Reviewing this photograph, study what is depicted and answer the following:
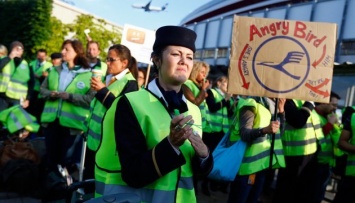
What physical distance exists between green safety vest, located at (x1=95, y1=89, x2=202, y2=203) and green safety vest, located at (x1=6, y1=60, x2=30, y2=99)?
569 centimetres

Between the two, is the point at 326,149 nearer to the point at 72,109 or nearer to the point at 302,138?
the point at 302,138

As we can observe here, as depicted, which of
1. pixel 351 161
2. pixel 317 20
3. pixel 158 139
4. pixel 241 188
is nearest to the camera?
pixel 158 139

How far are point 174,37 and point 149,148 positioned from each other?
56 centimetres

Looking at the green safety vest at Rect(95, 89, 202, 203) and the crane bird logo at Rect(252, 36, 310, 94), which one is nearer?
the green safety vest at Rect(95, 89, 202, 203)

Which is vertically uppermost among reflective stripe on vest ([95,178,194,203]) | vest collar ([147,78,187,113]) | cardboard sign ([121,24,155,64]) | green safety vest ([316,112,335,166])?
cardboard sign ([121,24,155,64])

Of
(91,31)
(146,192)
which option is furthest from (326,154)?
(91,31)

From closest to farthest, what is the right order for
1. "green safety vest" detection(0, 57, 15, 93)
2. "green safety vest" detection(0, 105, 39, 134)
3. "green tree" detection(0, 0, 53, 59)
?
"green safety vest" detection(0, 105, 39, 134) < "green safety vest" detection(0, 57, 15, 93) < "green tree" detection(0, 0, 53, 59)

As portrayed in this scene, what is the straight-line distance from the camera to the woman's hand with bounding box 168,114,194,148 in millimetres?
1710

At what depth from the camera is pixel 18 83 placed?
7.16 m

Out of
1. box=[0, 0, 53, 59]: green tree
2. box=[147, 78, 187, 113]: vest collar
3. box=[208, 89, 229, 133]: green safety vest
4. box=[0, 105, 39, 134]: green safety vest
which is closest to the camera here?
box=[147, 78, 187, 113]: vest collar

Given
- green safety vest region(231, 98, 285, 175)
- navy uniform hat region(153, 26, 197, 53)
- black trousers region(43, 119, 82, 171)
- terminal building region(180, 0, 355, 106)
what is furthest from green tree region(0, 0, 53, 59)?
navy uniform hat region(153, 26, 197, 53)

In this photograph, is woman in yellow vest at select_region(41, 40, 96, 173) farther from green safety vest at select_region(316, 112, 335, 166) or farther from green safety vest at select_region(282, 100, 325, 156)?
green safety vest at select_region(316, 112, 335, 166)

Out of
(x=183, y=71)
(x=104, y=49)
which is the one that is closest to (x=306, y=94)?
(x=183, y=71)

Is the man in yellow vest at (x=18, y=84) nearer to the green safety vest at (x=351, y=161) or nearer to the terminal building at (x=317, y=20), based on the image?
the terminal building at (x=317, y=20)
